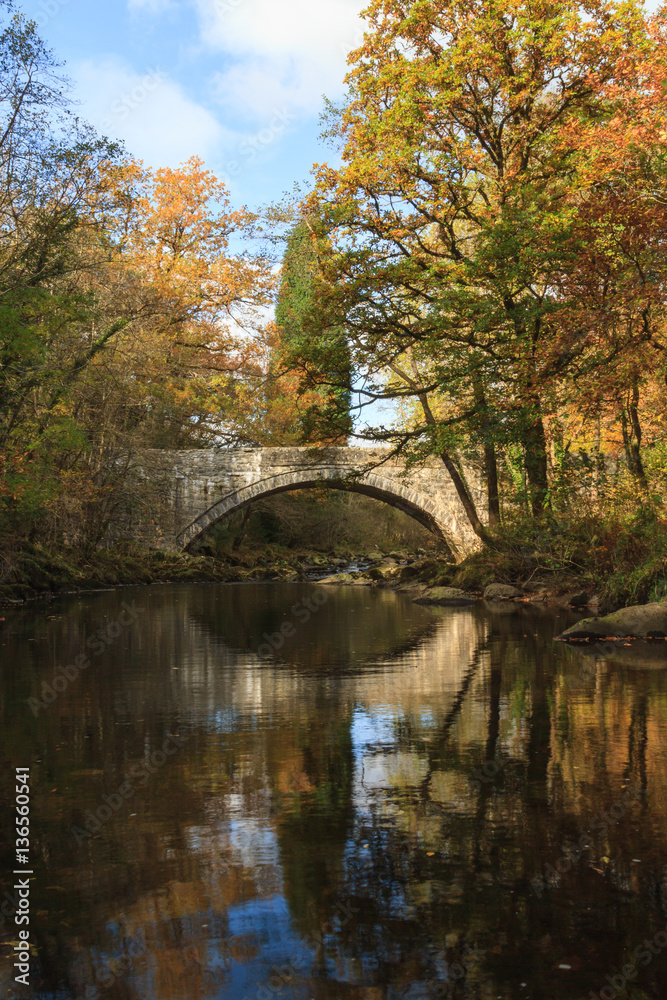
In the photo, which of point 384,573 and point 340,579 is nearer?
point 340,579

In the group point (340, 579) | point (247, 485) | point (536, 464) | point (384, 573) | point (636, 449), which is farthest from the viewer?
point (247, 485)

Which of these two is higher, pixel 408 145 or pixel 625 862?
pixel 408 145

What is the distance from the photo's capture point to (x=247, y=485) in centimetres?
2820

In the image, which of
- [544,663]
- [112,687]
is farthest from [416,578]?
[112,687]

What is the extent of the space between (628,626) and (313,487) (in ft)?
55.7

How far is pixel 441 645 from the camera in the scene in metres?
10.5

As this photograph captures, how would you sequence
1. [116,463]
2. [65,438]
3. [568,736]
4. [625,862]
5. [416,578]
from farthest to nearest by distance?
[116,463]
[416,578]
[65,438]
[568,736]
[625,862]

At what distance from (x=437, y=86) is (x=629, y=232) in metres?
5.14

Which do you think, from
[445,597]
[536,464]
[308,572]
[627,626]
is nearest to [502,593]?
[445,597]

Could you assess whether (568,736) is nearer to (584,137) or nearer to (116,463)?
(584,137)

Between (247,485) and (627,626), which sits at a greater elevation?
(247,485)

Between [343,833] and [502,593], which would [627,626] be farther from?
[343,833]

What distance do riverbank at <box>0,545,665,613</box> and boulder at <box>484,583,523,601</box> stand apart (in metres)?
0.15

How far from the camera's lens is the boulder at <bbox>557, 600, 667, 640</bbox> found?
34.7 feet
